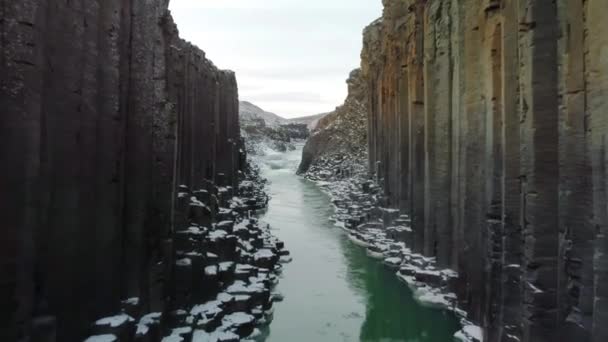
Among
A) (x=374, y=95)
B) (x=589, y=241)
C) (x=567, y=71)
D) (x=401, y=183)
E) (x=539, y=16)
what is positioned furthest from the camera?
(x=374, y=95)

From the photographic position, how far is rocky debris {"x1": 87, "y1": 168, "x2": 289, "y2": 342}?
8227 mm

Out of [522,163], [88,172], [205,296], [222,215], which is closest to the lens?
[88,172]

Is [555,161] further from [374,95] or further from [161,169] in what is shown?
[374,95]

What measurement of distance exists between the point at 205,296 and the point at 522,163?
7.03 m

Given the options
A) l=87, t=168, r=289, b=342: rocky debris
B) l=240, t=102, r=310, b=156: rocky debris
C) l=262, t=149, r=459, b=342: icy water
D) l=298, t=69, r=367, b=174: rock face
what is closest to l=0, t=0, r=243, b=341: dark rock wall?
l=87, t=168, r=289, b=342: rocky debris

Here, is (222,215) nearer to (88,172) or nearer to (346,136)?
(88,172)

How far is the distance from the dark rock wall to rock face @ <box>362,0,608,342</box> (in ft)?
21.0

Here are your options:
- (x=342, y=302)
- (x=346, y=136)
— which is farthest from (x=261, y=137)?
(x=342, y=302)

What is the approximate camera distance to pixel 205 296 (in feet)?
35.0

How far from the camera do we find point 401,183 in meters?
17.6

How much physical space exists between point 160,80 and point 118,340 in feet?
15.3

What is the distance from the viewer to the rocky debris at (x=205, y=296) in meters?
8.23

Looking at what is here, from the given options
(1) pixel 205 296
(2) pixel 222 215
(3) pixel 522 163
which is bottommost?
(1) pixel 205 296

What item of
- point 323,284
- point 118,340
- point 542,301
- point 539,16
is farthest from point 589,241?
point 323,284
